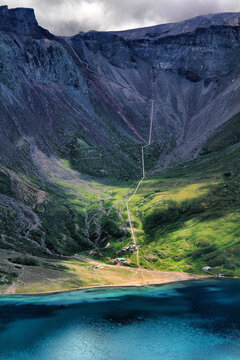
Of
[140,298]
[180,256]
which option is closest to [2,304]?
[140,298]

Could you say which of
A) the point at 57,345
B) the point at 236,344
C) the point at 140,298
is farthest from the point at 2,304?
the point at 236,344

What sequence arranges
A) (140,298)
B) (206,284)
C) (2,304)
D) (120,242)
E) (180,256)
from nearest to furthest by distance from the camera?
(2,304) → (140,298) → (206,284) → (180,256) → (120,242)

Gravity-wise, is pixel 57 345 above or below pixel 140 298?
below

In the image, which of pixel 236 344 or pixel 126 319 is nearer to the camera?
pixel 236 344

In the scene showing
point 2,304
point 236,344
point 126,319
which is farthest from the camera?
point 2,304

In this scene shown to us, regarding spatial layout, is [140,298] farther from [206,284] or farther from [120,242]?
[120,242]

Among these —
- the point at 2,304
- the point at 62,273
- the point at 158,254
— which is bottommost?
the point at 2,304
